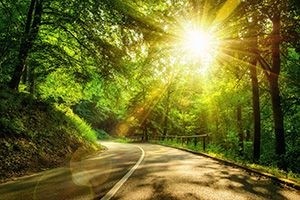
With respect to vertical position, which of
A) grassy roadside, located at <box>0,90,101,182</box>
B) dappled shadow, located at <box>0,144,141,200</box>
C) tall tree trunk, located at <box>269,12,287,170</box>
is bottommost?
dappled shadow, located at <box>0,144,141,200</box>

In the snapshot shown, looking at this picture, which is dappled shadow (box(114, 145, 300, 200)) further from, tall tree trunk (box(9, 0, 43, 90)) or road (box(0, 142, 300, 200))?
tall tree trunk (box(9, 0, 43, 90))

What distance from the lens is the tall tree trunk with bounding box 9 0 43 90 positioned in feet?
54.8

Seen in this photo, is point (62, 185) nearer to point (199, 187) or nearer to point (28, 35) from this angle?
point (199, 187)

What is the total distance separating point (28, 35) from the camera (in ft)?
51.2

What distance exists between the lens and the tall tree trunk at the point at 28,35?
54.8 ft

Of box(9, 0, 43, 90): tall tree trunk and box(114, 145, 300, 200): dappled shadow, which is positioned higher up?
box(9, 0, 43, 90): tall tree trunk

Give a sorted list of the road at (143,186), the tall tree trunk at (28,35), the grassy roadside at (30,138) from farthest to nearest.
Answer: the tall tree trunk at (28,35) → the grassy roadside at (30,138) → the road at (143,186)

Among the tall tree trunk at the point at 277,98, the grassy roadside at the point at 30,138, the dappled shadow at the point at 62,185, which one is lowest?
the dappled shadow at the point at 62,185

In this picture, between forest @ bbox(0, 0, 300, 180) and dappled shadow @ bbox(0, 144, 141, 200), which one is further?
forest @ bbox(0, 0, 300, 180)

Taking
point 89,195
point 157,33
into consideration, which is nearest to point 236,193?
point 89,195

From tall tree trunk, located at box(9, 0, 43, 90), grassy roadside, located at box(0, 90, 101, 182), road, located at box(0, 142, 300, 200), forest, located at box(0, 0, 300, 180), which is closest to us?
road, located at box(0, 142, 300, 200)

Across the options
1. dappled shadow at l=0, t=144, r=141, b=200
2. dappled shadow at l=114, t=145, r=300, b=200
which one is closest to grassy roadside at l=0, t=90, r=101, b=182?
dappled shadow at l=0, t=144, r=141, b=200

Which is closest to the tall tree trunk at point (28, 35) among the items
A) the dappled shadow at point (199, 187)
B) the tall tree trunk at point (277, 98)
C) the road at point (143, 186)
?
the road at point (143, 186)

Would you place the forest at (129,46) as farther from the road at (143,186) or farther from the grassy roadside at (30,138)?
the road at (143,186)
